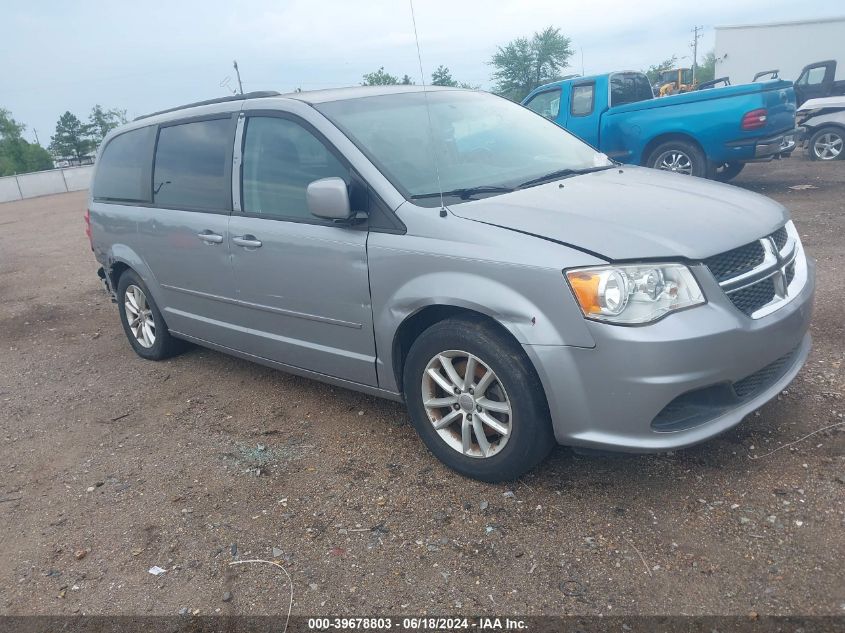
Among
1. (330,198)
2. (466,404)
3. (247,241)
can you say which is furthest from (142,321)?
(466,404)

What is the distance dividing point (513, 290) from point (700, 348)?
2.48 feet

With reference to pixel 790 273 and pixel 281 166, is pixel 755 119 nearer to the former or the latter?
pixel 790 273

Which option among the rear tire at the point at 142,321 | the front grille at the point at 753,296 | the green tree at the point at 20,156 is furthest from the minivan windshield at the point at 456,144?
the green tree at the point at 20,156

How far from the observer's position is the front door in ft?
11.8

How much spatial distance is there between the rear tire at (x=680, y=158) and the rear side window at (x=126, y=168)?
7.13 metres

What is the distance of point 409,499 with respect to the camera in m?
3.27

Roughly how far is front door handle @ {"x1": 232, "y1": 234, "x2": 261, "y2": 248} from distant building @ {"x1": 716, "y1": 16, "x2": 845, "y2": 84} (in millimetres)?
27929

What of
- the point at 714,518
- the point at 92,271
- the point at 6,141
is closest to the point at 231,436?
the point at 714,518

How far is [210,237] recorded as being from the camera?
4340mm

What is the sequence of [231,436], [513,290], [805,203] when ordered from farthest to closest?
[805,203], [231,436], [513,290]

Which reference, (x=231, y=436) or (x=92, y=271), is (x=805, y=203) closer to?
(x=231, y=436)

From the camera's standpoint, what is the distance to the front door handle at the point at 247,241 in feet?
13.1

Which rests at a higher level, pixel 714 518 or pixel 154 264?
pixel 154 264

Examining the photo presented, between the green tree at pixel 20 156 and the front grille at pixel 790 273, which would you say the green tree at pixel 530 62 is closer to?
the front grille at pixel 790 273
